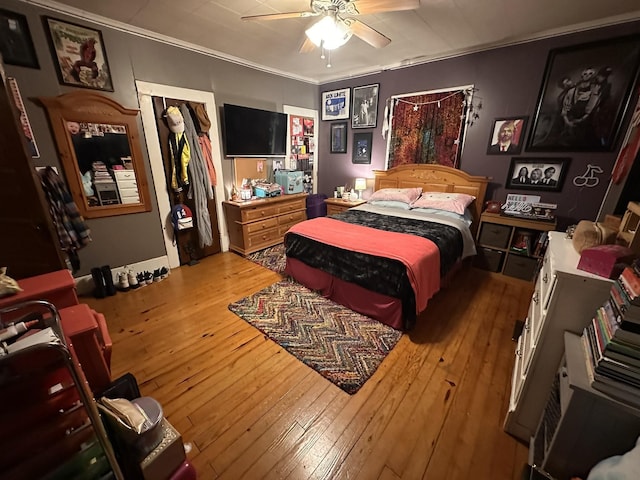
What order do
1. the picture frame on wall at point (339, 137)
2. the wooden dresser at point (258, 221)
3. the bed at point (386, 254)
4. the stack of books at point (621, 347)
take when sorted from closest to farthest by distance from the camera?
the stack of books at point (621, 347) < the bed at point (386, 254) < the wooden dresser at point (258, 221) < the picture frame on wall at point (339, 137)

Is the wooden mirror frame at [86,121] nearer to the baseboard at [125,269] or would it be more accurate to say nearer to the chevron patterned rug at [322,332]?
the baseboard at [125,269]

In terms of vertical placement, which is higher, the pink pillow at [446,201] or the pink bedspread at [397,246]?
the pink pillow at [446,201]

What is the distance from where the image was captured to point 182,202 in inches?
129

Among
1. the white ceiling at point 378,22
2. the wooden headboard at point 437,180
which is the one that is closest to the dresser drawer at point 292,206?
the wooden headboard at point 437,180

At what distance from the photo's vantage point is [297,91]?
14.0 feet

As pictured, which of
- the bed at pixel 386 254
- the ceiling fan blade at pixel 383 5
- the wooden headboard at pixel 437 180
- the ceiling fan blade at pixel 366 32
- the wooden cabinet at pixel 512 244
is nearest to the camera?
the ceiling fan blade at pixel 383 5

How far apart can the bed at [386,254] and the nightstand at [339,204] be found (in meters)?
0.72

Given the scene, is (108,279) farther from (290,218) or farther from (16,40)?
(290,218)

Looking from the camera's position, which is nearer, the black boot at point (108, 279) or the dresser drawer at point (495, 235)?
the black boot at point (108, 279)

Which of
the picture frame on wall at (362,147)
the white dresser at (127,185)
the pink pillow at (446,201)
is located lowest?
the pink pillow at (446,201)

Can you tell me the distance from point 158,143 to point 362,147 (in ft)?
9.62

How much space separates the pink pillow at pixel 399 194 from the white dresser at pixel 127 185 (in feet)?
9.86

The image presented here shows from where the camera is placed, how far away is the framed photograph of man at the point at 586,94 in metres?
2.38

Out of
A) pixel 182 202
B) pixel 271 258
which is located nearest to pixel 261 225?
pixel 271 258
